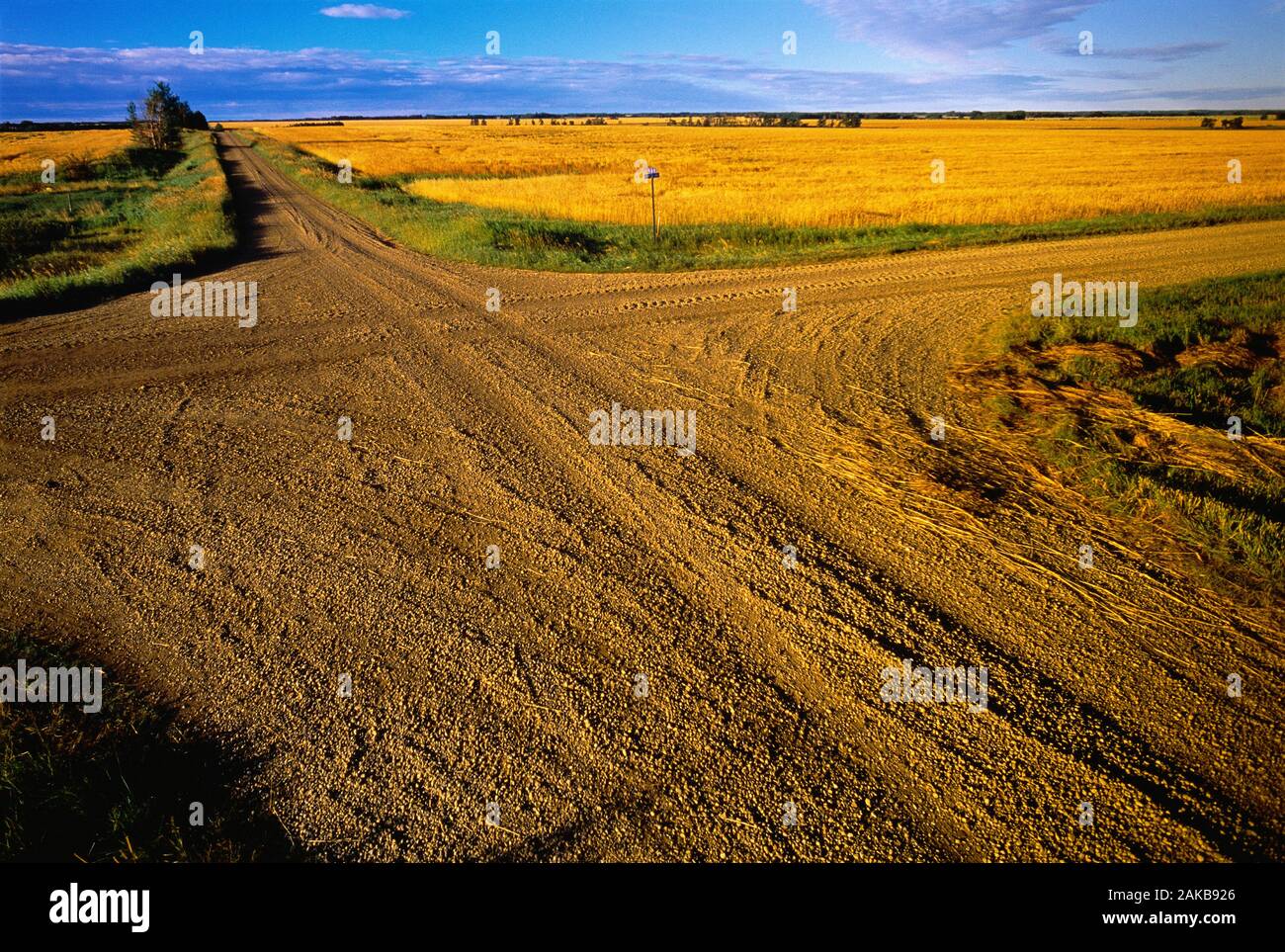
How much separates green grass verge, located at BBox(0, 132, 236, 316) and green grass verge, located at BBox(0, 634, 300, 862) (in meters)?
11.3

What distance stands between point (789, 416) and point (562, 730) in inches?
172

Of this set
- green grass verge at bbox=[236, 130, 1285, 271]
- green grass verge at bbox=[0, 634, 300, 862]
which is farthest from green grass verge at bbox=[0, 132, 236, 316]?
green grass verge at bbox=[0, 634, 300, 862]

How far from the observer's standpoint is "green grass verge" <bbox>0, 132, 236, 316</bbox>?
1261 centimetres

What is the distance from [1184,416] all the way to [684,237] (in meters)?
13.0

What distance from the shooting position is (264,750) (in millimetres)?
3148

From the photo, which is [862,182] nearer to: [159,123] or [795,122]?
[159,123]

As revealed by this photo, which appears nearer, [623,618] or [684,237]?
[623,618]

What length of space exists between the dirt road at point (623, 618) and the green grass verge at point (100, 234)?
6.00 m

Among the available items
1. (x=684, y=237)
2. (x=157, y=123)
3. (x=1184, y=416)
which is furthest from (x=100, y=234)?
(x=157, y=123)

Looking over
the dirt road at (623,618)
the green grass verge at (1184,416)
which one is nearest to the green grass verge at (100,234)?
the dirt road at (623,618)

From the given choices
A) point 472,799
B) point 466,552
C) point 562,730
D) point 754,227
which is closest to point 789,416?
point 466,552

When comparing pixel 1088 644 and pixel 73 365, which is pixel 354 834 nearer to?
pixel 1088 644

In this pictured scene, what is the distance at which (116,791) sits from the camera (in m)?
2.94
